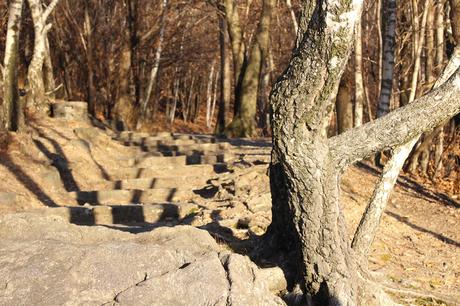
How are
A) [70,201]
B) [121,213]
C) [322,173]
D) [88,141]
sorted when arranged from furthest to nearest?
[88,141]
[70,201]
[121,213]
[322,173]

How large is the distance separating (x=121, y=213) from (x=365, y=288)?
4.47 m

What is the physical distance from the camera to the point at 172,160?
12.7 metres

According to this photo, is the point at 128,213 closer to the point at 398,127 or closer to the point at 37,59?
the point at 398,127

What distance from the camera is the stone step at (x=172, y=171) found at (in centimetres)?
1177

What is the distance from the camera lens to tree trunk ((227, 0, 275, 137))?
18250 millimetres

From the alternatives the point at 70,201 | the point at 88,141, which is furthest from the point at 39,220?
the point at 88,141

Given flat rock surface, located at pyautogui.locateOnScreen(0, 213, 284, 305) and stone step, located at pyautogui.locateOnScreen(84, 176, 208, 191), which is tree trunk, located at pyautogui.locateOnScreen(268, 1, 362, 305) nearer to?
flat rock surface, located at pyautogui.locateOnScreen(0, 213, 284, 305)

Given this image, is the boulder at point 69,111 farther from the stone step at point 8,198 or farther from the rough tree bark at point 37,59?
the stone step at point 8,198

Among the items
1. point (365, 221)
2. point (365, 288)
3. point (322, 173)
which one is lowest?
point (365, 288)

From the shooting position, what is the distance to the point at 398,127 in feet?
17.2

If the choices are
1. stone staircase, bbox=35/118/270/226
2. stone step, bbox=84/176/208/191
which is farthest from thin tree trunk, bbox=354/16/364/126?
stone step, bbox=84/176/208/191

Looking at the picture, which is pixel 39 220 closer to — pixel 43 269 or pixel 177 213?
pixel 43 269

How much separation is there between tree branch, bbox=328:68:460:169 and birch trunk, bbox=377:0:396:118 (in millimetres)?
8306

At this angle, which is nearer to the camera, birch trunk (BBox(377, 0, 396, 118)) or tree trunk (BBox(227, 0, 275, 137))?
birch trunk (BBox(377, 0, 396, 118))
